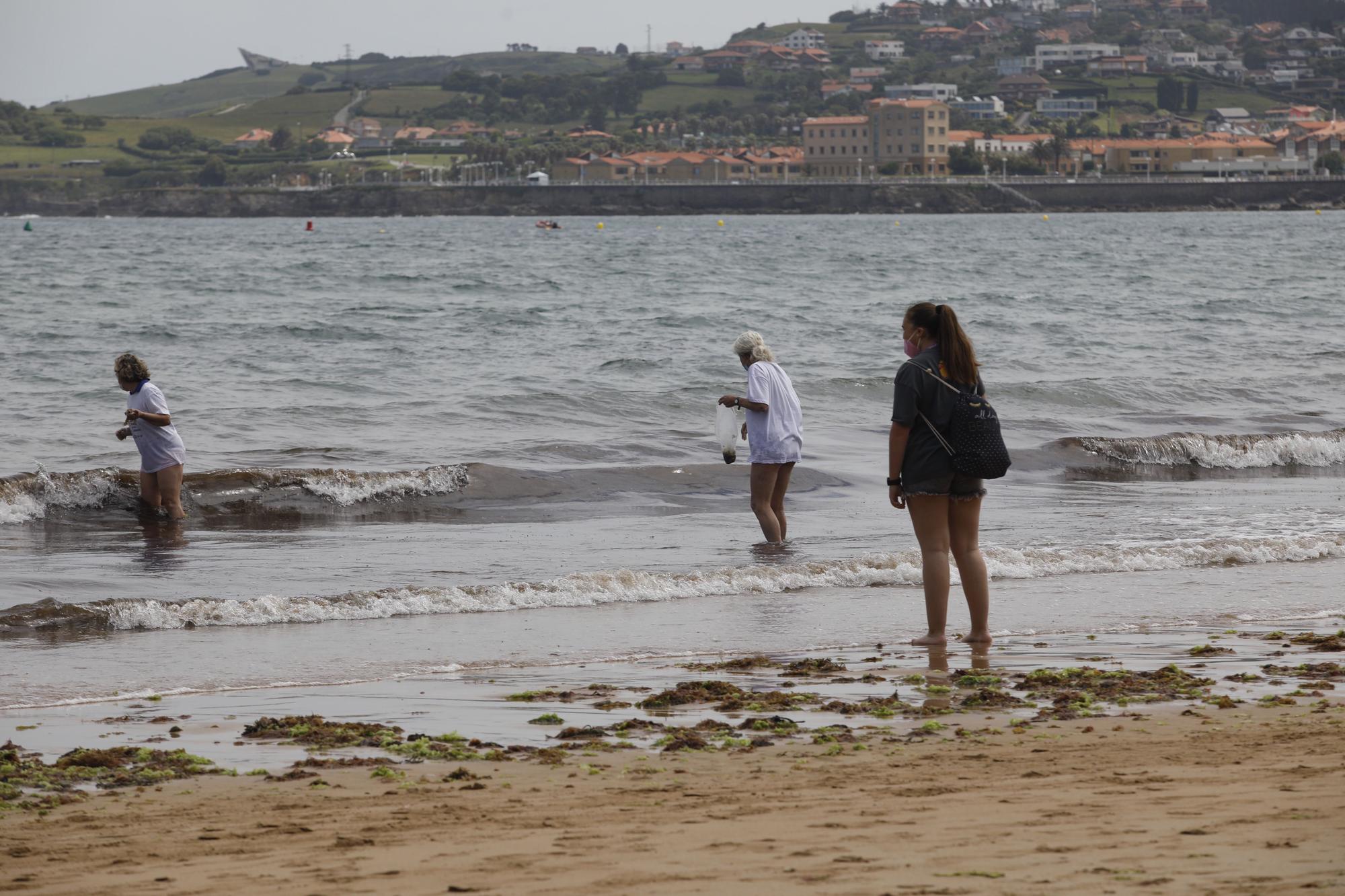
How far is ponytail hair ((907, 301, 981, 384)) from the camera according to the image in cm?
740

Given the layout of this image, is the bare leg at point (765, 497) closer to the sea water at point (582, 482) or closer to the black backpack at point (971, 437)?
the sea water at point (582, 482)

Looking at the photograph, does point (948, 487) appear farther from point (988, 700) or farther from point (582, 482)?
point (582, 482)

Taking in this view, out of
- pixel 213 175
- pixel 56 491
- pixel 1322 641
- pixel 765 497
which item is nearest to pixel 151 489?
pixel 56 491

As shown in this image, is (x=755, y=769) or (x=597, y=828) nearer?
(x=597, y=828)

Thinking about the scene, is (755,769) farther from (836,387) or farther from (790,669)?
(836,387)

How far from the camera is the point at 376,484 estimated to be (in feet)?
46.2

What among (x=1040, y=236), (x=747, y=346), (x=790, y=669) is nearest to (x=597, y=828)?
(x=790, y=669)

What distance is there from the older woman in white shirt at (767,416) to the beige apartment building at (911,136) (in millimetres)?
168932

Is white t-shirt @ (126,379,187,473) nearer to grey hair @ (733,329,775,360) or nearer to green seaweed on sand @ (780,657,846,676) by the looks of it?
grey hair @ (733,329,775,360)

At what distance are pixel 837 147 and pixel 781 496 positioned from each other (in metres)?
174

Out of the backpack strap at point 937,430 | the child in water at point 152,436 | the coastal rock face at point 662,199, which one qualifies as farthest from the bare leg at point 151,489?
the coastal rock face at point 662,199

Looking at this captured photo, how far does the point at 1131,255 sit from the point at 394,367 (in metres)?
45.7

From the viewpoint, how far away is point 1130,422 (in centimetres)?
1947

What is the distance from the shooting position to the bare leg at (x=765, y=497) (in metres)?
11.0
